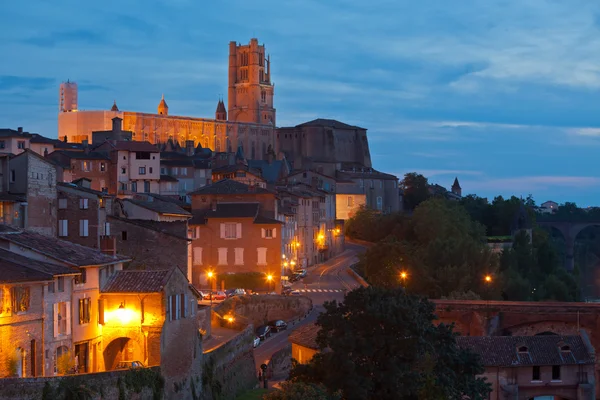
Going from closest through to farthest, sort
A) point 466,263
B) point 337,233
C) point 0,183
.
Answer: point 0,183 < point 466,263 < point 337,233

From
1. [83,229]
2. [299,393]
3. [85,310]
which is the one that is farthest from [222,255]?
[299,393]

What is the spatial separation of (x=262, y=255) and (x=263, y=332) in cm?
1210

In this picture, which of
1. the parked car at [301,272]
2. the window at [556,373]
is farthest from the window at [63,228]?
the parked car at [301,272]

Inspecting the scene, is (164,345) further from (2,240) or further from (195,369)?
(2,240)

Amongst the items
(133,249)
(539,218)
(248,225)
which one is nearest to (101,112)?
(539,218)

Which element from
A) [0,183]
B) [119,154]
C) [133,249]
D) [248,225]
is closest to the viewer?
[0,183]

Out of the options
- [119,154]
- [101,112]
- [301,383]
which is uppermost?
[101,112]

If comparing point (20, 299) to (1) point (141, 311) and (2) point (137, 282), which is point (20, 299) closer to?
(1) point (141, 311)

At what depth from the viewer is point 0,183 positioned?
122ft

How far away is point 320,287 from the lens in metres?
61.9

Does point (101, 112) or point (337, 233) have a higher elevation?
point (101, 112)

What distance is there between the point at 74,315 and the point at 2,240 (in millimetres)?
2792

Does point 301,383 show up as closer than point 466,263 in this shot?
Yes

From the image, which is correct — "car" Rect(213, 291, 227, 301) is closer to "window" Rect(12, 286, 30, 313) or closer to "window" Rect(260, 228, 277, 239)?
"window" Rect(260, 228, 277, 239)
